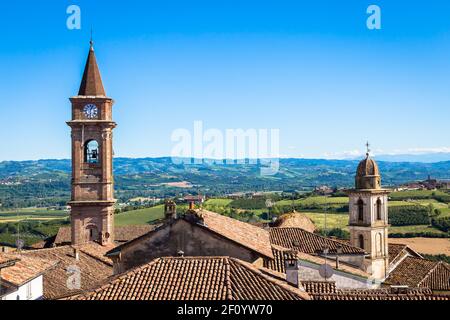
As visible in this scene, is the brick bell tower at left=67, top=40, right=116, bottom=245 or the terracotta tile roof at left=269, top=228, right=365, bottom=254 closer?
the terracotta tile roof at left=269, top=228, right=365, bottom=254

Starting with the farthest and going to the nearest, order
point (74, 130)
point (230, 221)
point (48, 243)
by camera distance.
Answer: point (48, 243) < point (74, 130) < point (230, 221)

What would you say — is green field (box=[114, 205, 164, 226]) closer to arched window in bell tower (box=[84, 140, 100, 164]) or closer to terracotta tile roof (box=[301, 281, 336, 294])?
arched window in bell tower (box=[84, 140, 100, 164])

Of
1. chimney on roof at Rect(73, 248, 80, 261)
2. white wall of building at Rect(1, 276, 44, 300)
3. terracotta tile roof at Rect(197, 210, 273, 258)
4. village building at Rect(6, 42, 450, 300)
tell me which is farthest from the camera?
chimney on roof at Rect(73, 248, 80, 261)

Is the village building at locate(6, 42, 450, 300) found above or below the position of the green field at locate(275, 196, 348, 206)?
above

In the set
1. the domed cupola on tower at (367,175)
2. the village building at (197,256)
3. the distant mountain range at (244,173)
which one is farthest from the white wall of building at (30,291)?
the distant mountain range at (244,173)

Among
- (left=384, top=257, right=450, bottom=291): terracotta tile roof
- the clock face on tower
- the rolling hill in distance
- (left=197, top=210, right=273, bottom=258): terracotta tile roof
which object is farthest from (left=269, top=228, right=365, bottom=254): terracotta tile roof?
the rolling hill in distance
